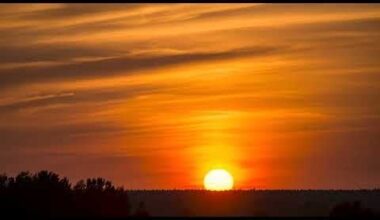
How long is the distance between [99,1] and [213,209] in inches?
799

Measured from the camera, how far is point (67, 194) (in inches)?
601

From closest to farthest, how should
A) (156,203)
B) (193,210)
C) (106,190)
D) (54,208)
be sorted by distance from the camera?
1. (54,208)
2. (106,190)
3. (193,210)
4. (156,203)

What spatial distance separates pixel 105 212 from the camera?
1493 centimetres

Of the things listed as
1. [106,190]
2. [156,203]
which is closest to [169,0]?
[106,190]

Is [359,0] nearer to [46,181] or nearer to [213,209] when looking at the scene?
[46,181]

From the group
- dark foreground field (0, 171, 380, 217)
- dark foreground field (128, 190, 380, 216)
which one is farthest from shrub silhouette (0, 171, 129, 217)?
dark foreground field (128, 190, 380, 216)

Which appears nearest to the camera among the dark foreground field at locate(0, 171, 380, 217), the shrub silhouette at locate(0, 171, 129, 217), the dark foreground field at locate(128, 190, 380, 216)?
the dark foreground field at locate(0, 171, 380, 217)

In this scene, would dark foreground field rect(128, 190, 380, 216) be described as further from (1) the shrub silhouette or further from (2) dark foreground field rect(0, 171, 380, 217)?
(1) the shrub silhouette

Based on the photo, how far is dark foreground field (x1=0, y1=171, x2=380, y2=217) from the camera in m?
12.5

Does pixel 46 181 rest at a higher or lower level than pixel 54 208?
higher

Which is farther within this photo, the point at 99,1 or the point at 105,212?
the point at 105,212

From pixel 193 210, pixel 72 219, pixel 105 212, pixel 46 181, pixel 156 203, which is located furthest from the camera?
pixel 156 203

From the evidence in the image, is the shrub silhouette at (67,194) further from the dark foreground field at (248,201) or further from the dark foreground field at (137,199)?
the dark foreground field at (248,201)

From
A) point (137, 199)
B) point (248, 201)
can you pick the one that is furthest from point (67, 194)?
point (248, 201)
